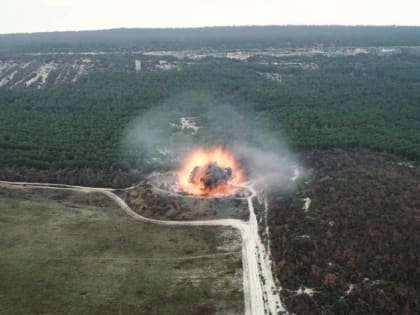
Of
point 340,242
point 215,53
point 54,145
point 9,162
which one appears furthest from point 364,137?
point 215,53

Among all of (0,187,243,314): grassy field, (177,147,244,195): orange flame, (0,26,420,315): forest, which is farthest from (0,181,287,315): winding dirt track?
(177,147,244,195): orange flame

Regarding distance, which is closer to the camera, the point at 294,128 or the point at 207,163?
the point at 207,163

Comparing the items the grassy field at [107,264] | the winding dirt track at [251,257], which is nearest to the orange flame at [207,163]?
the winding dirt track at [251,257]

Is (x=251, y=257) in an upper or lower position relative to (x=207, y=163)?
lower

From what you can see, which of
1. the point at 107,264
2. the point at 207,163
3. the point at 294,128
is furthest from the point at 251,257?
the point at 294,128

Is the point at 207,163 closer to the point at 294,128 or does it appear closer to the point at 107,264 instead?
the point at 294,128

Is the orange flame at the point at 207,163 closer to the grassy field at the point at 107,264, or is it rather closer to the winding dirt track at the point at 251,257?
the winding dirt track at the point at 251,257

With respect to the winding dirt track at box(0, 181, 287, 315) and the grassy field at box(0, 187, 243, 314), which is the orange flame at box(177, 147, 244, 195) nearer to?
the winding dirt track at box(0, 181, 287, 315)
